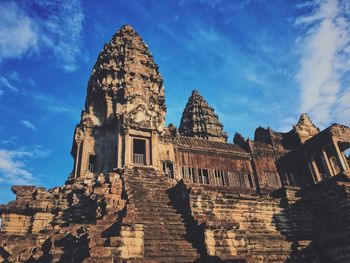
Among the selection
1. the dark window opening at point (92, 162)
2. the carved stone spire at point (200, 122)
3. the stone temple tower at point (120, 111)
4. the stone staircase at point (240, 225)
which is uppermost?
the carved stone spire at point (200, 122)

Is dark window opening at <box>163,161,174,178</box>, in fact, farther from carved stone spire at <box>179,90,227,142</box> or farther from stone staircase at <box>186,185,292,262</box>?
carved stone spire at <box>179,90,227,142</box>

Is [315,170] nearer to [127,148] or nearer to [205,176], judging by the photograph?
[205,176]

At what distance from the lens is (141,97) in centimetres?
2728

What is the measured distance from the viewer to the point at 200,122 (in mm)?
49438

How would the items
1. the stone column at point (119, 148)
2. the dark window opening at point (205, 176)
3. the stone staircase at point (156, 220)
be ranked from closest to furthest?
the stone staircase at point (156, 220) → the stone column at point (119, 148) → the dark window opening at point (205, 176)

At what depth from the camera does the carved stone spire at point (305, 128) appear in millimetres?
32938

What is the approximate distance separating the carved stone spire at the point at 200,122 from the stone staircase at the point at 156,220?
27471 millimetres

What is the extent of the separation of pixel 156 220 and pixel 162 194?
3.49 metres

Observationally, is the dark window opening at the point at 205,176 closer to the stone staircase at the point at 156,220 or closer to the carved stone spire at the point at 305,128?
the stone staircase at the point at 156,220

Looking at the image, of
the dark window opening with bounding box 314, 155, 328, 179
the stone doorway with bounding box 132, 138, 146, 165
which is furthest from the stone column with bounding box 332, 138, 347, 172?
the stone doorway with bounding box 132, 138, 146, 165

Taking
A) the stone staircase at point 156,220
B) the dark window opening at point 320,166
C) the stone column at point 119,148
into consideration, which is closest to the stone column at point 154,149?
the stone column at point 119,148

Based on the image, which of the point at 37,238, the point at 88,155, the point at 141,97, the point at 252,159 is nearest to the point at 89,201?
the point at 37,238

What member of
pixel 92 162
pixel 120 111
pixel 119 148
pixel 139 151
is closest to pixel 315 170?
pixel 139 151

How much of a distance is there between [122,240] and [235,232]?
5.92 meters
